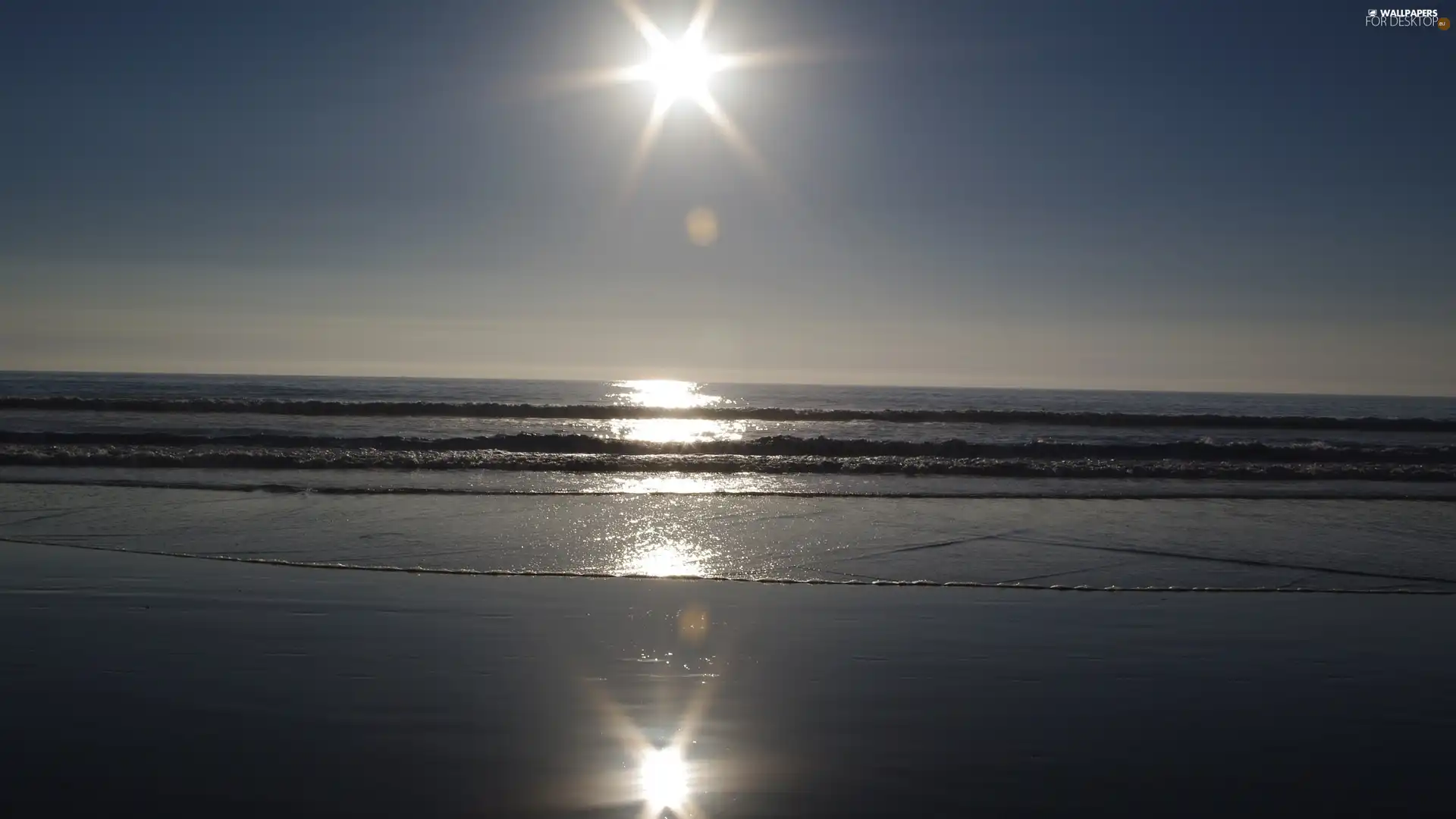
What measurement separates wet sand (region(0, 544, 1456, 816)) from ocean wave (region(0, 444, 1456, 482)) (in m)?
9.31

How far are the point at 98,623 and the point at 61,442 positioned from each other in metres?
16.7

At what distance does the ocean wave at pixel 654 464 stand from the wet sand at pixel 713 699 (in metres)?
9.31

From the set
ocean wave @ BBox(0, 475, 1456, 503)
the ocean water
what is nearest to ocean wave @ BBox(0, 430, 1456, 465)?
the ocean water

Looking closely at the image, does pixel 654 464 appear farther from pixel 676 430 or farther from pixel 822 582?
pixel 676 430

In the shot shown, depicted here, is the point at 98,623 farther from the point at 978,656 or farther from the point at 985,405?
the point at 985,405

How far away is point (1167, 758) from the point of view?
3.88 metres

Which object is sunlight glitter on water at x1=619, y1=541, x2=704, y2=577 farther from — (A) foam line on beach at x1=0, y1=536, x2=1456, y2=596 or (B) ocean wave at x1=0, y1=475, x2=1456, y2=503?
(B) ocean wave at x1=0, y1=475, x2=1456, y2=503

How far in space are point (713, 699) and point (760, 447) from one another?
16.8 metres

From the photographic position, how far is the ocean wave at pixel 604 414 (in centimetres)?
2878

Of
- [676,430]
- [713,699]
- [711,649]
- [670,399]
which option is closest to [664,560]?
[711,649]

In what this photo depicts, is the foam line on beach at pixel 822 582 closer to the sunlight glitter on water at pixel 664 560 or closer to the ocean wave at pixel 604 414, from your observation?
the sunlight glitter on water at pixel 664 560

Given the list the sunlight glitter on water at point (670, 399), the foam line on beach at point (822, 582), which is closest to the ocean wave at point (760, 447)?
the foam line on beach at point (822, 582)

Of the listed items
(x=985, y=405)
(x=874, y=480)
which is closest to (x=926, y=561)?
(x=874, y=480)

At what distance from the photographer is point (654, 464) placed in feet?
55.6
